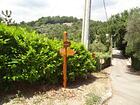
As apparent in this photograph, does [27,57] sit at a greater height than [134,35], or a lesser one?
lesser

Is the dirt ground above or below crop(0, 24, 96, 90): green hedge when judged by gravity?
below

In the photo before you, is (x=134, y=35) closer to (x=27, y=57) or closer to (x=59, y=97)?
(x=59, y=97)

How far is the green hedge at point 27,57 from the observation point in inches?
359

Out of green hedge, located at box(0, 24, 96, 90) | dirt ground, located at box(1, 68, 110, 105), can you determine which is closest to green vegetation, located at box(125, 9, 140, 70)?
dirt ground, located at box(1, 68, 110, 105)

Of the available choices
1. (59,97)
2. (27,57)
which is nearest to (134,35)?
(59,97)

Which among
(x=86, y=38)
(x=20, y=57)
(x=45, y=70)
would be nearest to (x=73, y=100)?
(x=45, y=70)

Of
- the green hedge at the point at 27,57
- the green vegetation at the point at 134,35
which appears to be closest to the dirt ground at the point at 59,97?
the green hedge at the point at 27,57

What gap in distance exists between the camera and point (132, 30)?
27.0 m

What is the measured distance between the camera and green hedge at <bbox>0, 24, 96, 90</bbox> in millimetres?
9125

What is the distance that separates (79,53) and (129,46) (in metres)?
16.2

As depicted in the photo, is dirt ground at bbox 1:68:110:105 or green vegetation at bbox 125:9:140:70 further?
green vegetation at bbox 125:9:140:70

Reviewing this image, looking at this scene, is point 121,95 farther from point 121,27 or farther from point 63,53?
point 121,27

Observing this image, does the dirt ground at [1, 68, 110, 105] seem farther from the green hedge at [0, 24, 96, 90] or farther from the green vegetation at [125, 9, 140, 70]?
the green vegetation at [125, 9, 140, 70]

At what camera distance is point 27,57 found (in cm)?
946
